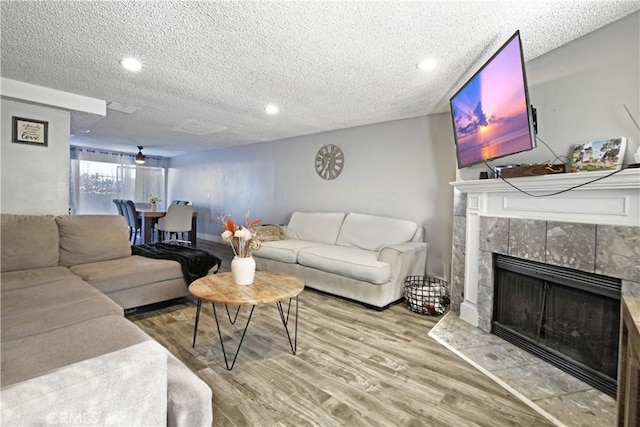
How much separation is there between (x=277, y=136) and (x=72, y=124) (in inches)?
111

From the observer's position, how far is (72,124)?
380cm

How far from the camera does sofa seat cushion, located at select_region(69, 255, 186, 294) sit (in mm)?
2381

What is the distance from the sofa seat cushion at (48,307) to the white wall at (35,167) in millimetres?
1634

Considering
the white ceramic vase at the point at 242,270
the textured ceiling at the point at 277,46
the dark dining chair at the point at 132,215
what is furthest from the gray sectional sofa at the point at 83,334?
the dark dining chair at the point at 132,215

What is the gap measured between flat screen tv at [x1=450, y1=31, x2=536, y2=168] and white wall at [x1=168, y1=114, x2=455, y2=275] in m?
0.97

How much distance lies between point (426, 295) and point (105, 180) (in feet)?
25.2

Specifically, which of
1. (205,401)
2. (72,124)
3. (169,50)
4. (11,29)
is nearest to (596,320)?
(205,401)

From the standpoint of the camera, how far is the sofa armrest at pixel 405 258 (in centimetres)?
296

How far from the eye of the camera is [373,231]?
3633 mm

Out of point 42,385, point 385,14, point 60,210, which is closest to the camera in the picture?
point 42,385

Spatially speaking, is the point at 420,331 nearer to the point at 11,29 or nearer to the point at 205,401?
the point at 205,401

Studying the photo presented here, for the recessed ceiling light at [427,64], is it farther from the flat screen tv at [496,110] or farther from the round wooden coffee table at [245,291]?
the round wooden coffee table at [245,291]

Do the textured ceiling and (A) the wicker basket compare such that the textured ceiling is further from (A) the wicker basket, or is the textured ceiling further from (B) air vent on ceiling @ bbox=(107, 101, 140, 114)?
(A) the wicker basket

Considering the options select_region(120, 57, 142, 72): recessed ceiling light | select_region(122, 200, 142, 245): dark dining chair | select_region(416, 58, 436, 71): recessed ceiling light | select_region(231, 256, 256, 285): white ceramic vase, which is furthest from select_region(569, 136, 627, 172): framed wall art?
select_region(122, 200, 142, 245): dark dining chair
